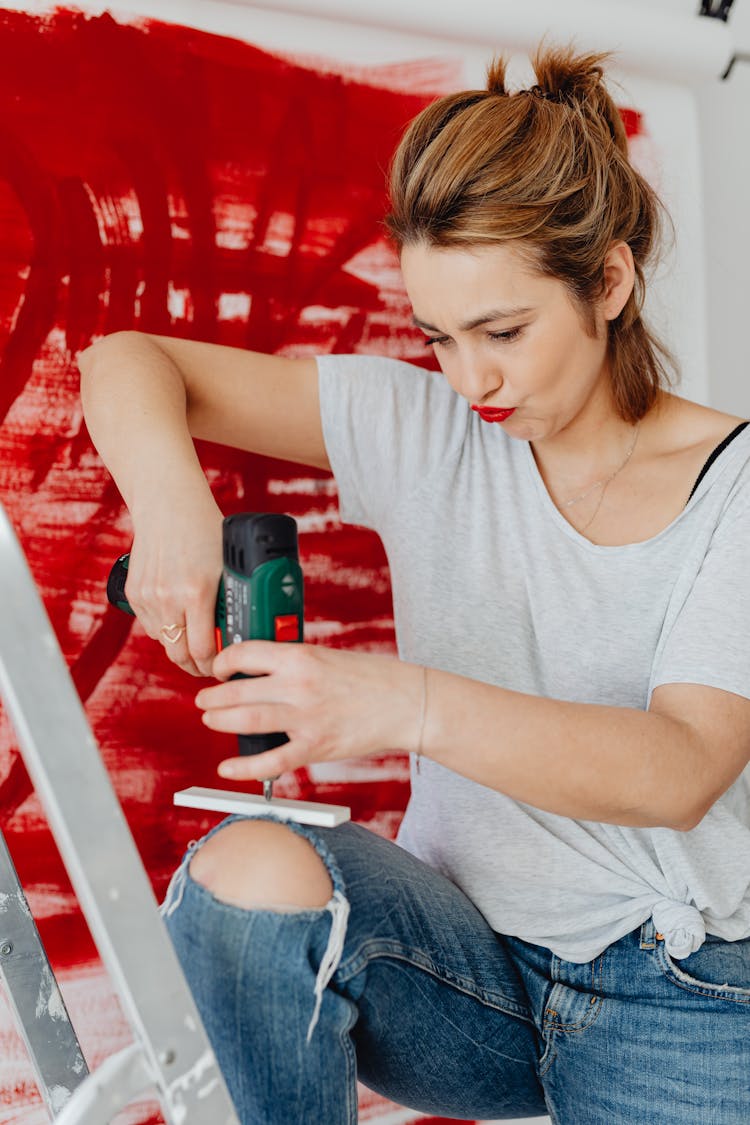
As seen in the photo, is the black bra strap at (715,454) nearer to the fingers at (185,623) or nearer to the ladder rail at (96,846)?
the fingers at (185,623)

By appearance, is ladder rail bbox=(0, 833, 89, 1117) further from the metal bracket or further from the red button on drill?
the metal bracket

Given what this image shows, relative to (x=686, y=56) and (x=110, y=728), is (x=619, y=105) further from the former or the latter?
(x=110, y=728)

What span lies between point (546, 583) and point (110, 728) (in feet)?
1.61

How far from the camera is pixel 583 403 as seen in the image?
112 cm

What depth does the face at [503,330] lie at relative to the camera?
95cm

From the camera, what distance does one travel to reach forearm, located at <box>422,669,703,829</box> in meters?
0.77

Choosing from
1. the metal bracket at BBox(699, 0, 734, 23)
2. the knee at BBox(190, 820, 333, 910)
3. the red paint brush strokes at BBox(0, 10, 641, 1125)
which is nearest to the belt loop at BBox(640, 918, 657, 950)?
the knee at BBox(190, 820, 333, 910)

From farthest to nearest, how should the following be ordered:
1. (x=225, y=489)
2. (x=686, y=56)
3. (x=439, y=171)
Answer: (x=686, y=56) → (x=225, y=489) → (x=439, y=171)

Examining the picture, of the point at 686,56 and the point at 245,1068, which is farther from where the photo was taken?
the point at 686,56

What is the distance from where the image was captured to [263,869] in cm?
82

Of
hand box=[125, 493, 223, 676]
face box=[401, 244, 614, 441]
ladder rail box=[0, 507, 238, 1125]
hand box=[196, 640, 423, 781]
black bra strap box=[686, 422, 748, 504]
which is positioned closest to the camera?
ladder rail box=[0, 507, 238, 1125]

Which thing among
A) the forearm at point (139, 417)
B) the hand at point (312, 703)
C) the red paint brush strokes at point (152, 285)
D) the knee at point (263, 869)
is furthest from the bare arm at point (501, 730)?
the red paint brush strokes at point (152, 285)

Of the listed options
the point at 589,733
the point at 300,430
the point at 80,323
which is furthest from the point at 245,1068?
the point at 80,323

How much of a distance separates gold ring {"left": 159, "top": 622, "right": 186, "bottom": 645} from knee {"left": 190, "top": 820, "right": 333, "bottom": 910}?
153 millimetres
